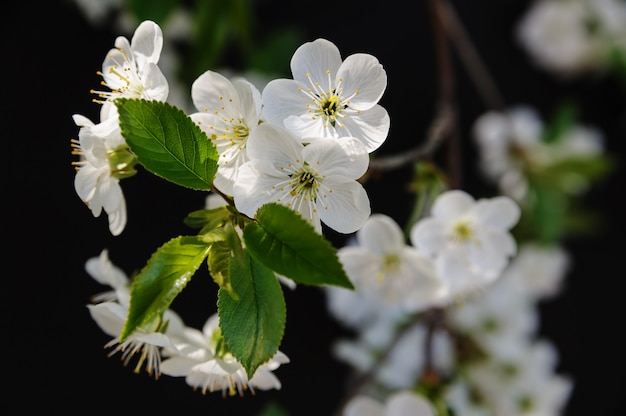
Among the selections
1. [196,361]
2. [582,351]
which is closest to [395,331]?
[196,361]

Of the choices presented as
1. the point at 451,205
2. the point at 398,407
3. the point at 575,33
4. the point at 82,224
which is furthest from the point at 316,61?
the point at 575,33

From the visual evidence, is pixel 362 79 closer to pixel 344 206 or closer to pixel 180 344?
pixel 344 206

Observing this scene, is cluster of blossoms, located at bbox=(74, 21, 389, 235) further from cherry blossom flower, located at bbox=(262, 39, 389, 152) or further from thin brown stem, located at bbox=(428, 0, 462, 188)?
thin brown stem, located at bbox=(428, 0, 462, 188)

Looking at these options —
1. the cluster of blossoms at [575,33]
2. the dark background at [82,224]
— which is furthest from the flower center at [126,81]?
the cluster of blossoms at [575,33]

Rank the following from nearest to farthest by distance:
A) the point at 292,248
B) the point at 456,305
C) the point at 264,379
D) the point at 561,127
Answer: the point at 292,248 < the point at 264,379 < the point at 456,305 < the point at 561,127

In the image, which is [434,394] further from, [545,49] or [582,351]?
[545,49]

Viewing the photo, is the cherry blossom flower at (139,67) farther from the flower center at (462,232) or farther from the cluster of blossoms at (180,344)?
the flower center at (462,232)
